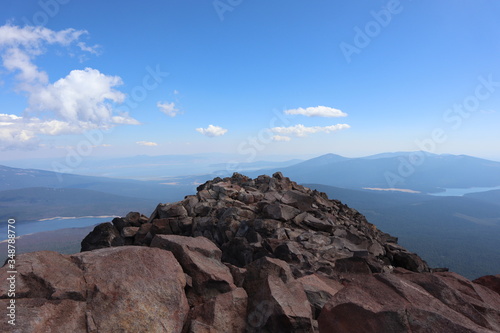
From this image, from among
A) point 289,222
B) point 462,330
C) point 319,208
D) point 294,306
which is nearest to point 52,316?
point 294,306

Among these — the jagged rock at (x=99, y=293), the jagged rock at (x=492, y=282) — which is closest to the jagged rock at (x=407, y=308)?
the jagged rock at (x=492, y=282)

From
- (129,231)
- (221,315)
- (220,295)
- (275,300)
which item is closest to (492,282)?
(275,300)

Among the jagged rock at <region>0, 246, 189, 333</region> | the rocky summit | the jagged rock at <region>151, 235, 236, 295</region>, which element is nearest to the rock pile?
the rocky summit

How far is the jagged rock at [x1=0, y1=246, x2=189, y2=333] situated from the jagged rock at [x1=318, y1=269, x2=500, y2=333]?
5.38 metres

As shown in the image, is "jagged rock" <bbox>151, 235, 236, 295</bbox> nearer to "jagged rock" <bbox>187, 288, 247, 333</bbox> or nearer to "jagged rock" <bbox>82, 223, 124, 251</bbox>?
"jagged rock" <bbox>187, 288, 247, 333</bbox>

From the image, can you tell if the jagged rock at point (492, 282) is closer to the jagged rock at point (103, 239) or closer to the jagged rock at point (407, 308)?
the jagged rock at point (407, 308)

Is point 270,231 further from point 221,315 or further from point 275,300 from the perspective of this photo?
point 221,315

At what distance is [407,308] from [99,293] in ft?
32.3

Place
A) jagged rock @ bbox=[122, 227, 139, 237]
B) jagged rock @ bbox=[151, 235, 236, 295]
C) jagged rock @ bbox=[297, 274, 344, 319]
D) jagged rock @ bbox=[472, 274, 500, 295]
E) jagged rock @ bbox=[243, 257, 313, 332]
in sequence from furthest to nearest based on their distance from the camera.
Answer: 1. jagged rock @ bbox=[122, 227, 139, 237]
2. jagged rock @ bbox=[472, 274, 500, 295]
3. jagged rock @ bbox=[151, 235, 236, 295]
4. jagged rock @ bbox=[297, 274, 344, 319]
5. jagged rock @ bbox=[243, 257, 313, 332]

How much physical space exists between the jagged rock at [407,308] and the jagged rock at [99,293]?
5.38 meters

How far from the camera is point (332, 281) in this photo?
13.0 metres

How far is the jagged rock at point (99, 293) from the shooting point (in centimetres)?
781

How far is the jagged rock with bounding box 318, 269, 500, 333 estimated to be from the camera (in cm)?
811

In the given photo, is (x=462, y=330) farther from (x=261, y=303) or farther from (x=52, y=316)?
(x=52, y=316)
